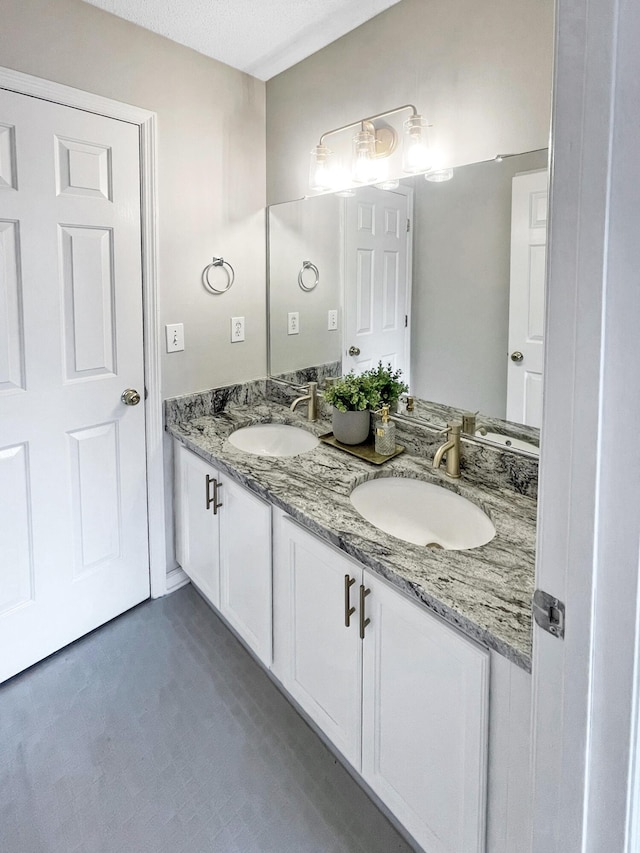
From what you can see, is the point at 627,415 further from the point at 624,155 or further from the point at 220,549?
the point at 220,549

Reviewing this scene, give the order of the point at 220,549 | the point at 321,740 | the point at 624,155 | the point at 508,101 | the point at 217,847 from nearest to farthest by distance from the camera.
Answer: the point at 624,155, the point at 217,847, the point at 508,101, the point at 321,740, the point at 220,549

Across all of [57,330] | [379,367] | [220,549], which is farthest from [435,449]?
[57,330]

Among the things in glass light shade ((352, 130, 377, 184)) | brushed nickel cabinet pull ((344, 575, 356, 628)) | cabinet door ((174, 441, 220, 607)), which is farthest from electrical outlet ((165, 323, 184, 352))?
brushed nickel cabinet pull ((344, 575, 356, 628))

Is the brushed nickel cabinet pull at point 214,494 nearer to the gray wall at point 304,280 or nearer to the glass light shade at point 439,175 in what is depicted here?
the gray wall at point 304,280

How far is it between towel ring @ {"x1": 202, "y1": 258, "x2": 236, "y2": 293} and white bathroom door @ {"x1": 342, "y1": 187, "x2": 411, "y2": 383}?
0.54m

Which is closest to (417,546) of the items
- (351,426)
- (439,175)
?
(351,426)

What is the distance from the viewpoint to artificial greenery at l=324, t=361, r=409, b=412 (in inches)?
72.2

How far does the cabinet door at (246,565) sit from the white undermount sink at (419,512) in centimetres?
32

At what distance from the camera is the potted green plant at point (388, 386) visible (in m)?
1.85

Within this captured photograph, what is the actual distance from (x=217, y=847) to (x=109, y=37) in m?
2.45

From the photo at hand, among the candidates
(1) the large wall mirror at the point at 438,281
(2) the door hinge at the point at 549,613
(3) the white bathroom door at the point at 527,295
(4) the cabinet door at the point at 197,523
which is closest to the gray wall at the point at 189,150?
(1) the large wall mirror at the point at 438,281

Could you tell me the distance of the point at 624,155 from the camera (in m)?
0.56

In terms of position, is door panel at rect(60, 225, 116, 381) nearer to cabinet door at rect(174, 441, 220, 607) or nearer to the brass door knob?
the brass door knob

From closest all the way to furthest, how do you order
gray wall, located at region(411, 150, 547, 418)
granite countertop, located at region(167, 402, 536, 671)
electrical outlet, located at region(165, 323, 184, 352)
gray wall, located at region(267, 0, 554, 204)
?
1. granite countertop, located at region(167, 402, 536, 671)
2. gray wall, located at region(267, 0, 554, 204)
3. gray wall, located at region(411, 150, 547, 418)
4. electrical outlet, located at region(165, 323, 184, 352)
